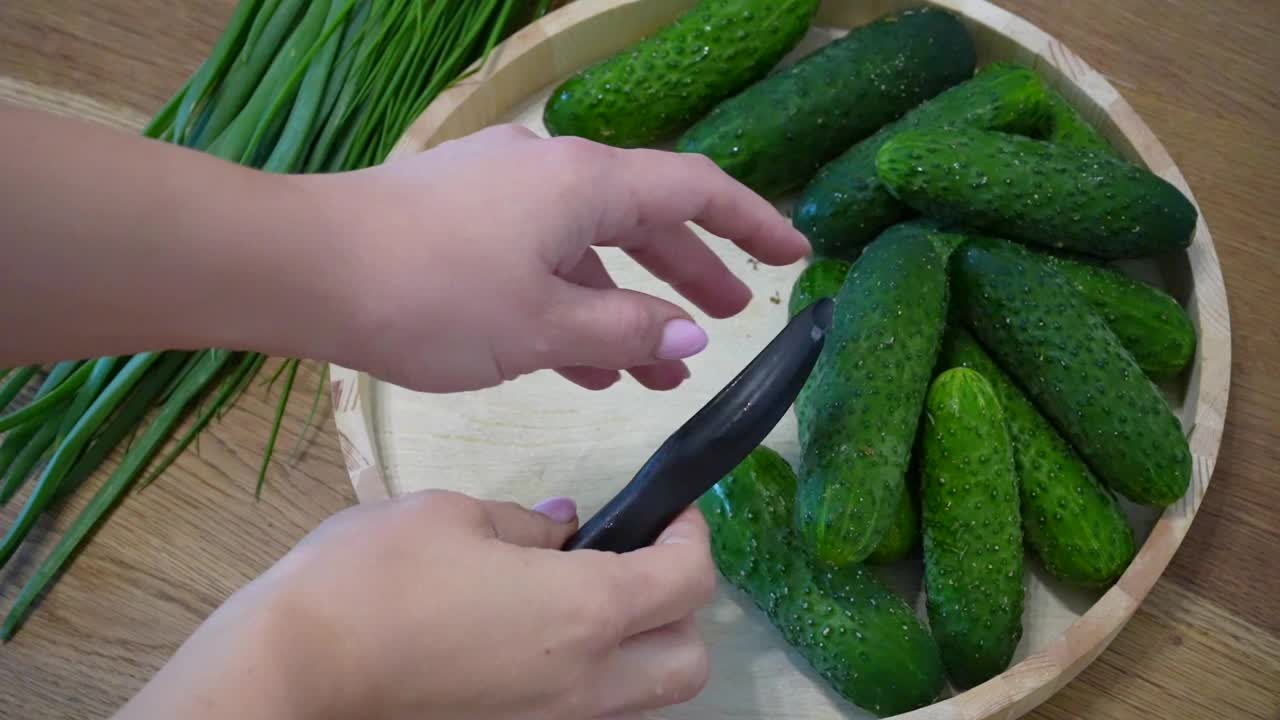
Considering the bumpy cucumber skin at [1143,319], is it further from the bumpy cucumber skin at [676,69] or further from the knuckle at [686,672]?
the knuckle at [686,672]

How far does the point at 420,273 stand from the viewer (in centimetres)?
58

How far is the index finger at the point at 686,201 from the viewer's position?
0.67 meters

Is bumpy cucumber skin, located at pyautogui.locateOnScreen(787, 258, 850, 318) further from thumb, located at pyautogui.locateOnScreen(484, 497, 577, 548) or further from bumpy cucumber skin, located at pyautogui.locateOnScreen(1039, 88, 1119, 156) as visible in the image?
thumb, located at pyautogui.locateOnScreen(484, 497, 577, 548)

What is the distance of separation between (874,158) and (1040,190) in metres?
0.16

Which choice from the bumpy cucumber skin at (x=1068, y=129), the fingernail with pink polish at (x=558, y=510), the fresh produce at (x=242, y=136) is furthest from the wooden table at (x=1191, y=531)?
the fingernail with pink polish at (x=558, y=510)

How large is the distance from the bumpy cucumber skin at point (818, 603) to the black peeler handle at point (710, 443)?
7.2 inches

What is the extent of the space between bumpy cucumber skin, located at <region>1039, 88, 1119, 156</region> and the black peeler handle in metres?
0.49

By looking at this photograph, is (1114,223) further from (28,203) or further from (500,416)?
(28,203)

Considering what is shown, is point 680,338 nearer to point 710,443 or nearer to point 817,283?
point 710,443

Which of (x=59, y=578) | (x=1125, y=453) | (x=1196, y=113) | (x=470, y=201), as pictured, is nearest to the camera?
(x=470, y=201)

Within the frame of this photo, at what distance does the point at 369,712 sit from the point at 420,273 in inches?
9.5

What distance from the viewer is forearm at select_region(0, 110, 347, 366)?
1.63 ft

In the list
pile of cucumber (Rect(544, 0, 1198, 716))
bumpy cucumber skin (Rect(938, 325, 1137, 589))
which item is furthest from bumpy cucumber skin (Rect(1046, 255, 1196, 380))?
bumpy cucumber skin (Rect(938, 325, 1137, 589))

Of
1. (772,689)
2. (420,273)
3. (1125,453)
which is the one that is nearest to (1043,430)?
(1125,453)
